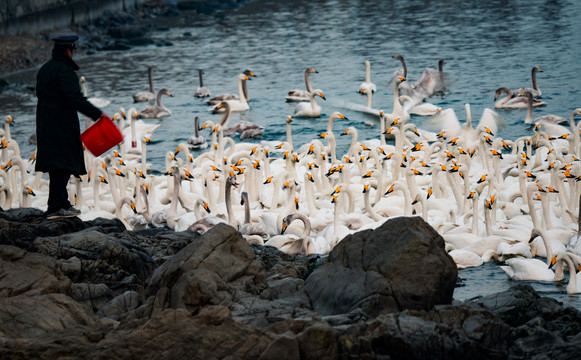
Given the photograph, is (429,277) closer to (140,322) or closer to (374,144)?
(140,322)

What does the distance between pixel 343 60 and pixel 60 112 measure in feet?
75.9

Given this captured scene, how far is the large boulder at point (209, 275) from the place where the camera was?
A: 8.22m

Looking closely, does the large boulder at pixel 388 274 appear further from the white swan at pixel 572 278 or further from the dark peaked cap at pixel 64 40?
the dark peaked cap at pixel 64 40

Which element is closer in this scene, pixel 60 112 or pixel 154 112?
pixel 60 112

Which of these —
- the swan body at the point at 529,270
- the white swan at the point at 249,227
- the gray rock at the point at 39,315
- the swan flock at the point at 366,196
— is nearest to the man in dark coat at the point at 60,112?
the gray rock at the point at 39,315

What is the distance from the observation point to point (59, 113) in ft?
35.6

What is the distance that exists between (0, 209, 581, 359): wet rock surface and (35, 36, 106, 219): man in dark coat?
90 cm

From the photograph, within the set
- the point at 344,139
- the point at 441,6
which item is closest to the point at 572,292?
the point at 344,139

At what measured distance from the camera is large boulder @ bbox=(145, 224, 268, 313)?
8.22 m

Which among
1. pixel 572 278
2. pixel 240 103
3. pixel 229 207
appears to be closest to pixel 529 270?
pixel 572 278

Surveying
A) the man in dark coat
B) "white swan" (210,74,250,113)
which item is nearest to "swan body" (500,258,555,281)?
the man in dark coat

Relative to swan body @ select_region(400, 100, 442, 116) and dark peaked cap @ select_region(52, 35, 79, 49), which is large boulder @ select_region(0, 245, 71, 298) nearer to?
dark peaked cap @ select_region(52, 35, 79, 49)

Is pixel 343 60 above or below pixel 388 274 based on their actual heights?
below

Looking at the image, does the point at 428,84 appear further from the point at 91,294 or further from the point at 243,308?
the point at 243,308
